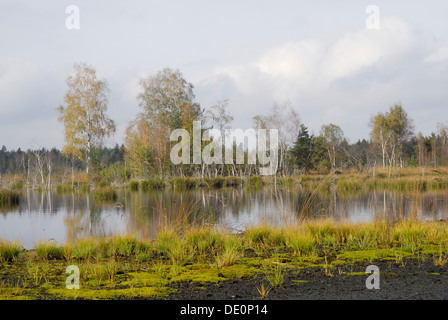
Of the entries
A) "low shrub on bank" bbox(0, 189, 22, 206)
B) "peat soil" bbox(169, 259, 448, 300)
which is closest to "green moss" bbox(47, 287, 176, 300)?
"peat soil" bbox(169, 259, 448, 300)

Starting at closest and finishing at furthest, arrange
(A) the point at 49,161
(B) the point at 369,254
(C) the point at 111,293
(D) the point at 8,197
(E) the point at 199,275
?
(C) the point at 111,293 < (E) the point at 199,275 < (B) the point at 369,254 < (D) the point at 8,197 < (A) the point at 49,161

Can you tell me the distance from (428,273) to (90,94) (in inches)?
1151

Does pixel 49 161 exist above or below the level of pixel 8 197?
above

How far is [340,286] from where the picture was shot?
4074 mm

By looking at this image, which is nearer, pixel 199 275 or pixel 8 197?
pixel 199 275

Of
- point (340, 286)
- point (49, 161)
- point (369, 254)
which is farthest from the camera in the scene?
point (49, 161)

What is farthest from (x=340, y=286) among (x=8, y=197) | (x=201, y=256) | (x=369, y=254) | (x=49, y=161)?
(x=49, y=161)

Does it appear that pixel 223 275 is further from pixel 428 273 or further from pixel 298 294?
pixel 428 273

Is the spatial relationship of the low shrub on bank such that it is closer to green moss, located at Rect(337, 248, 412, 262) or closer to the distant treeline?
the distant treeline

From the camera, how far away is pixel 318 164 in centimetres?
3975

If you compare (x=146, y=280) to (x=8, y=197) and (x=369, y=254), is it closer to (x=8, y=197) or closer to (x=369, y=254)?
(x=369, y=254)

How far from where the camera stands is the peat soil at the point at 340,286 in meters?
3.73

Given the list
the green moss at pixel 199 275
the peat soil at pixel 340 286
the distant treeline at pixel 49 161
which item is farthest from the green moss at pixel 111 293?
the distant treeline at pixel 49 161
